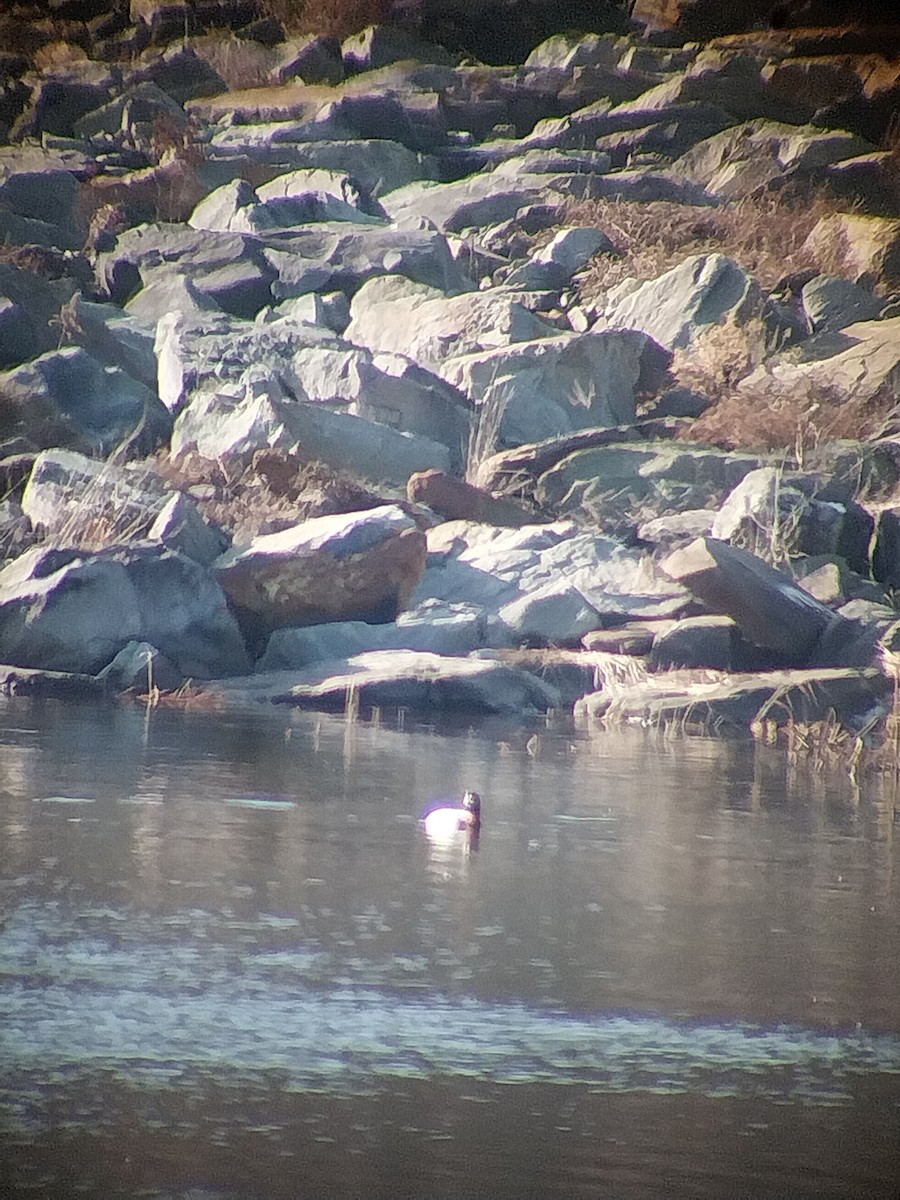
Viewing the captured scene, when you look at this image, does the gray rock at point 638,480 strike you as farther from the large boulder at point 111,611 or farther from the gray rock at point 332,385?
the large boulder at point 111,611

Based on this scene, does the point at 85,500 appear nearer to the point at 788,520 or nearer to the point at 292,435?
the point at 292,435

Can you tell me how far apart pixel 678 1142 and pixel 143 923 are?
4.47 ft

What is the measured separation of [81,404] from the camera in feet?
33.3

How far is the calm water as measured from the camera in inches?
88.0

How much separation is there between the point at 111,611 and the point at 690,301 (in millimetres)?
4857

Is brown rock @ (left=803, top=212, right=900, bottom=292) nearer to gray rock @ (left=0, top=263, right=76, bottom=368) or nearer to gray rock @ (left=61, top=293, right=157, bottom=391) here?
gray rock @ (left=61, top=293, right=157, bottom=391)

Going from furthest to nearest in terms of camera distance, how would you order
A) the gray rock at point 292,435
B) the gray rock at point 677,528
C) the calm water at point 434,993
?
the gray rock at point 292,435 → the gray rock at point 677,528 → the calm water at point 434,993

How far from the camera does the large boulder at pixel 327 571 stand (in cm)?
819

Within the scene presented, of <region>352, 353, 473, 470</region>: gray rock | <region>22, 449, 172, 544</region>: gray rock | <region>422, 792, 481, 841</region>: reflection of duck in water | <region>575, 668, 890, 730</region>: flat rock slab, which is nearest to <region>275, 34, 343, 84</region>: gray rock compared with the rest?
<region>352, 353, 473, 470</region>: gray rock

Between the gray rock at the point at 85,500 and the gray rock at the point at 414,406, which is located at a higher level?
the gray rock at the point at 414,406

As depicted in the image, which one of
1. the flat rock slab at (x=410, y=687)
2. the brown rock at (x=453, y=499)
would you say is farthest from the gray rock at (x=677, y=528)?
the flat rock slab at (x=410, y=687)

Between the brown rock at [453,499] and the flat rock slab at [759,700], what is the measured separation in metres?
2.04

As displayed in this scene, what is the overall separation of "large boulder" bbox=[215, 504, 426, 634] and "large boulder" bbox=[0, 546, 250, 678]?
19 cm

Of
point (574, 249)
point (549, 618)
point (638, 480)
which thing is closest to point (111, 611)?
point (549, 618)
